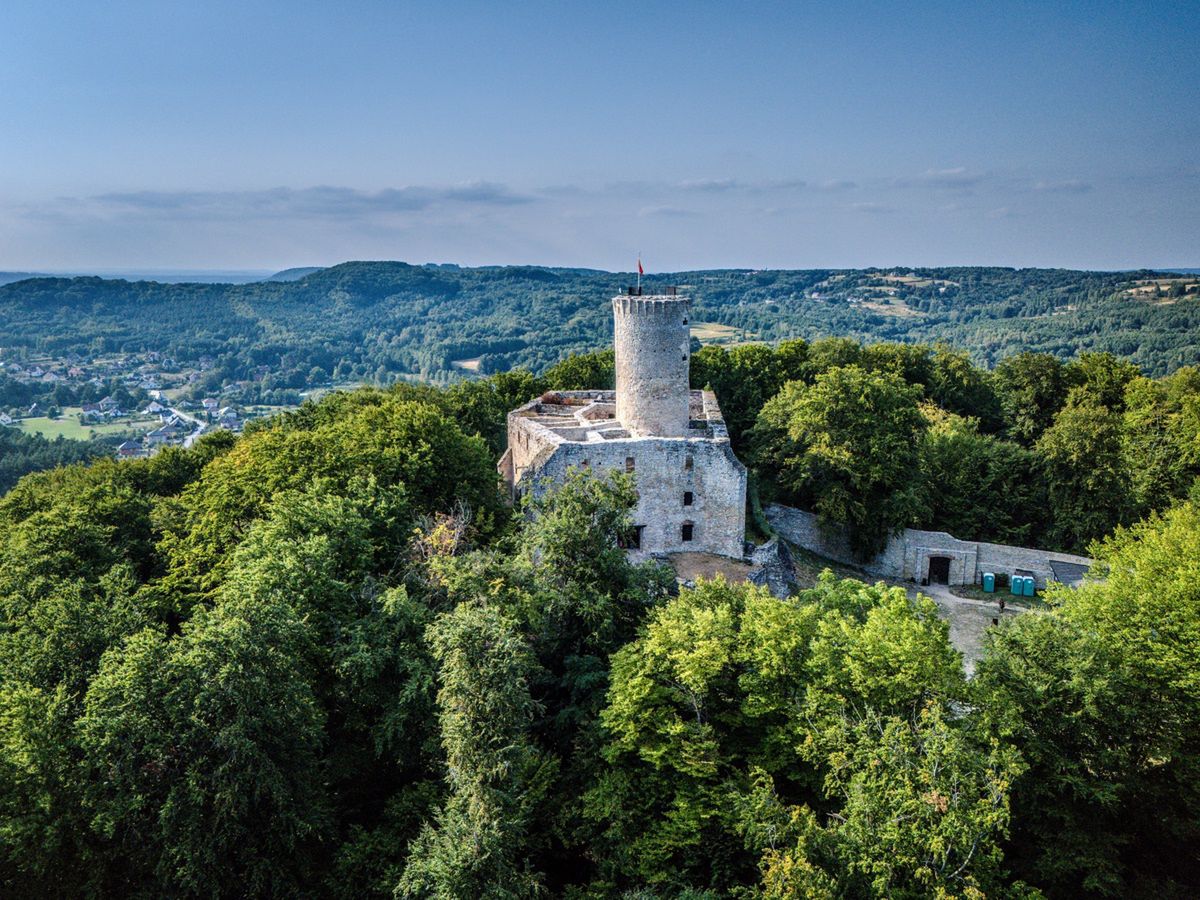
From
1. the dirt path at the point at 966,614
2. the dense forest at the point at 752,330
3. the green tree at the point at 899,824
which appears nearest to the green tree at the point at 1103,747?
the green tree at the point at 899,824

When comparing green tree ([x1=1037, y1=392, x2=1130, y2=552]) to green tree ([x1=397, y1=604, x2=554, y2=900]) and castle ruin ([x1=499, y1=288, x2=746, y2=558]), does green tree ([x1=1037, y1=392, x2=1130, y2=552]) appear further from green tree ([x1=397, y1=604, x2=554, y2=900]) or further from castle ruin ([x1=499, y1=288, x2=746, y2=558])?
green tree ([x1=397, y1=604, x2=554, y2=900])

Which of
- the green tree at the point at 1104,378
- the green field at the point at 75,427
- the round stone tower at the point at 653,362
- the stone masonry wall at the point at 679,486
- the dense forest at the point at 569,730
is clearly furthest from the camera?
the green field at the point at 75,427

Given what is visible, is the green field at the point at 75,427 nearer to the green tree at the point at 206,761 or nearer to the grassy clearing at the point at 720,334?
the grassy clearing at the point at 720,334

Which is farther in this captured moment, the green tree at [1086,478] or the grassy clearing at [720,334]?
the grassy clearing at [720,334]

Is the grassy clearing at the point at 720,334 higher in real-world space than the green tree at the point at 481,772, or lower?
higher

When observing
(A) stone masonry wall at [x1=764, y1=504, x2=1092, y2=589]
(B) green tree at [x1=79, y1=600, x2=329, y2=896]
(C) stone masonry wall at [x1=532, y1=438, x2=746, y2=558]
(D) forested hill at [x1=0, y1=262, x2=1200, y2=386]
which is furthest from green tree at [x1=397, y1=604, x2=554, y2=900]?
(D) forested hill at [x1=0, y1=262, x2=1200, y2=386]

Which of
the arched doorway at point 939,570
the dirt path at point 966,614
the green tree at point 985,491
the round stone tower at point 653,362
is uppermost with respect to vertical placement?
the round stone tower at point 653,362
